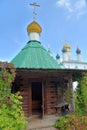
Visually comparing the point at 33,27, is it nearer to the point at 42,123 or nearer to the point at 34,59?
the point at 34,59

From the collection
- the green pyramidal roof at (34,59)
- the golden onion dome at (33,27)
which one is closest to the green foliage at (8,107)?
the green pyramidal roof at (34,59)

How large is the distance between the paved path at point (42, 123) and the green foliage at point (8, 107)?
5.59ft

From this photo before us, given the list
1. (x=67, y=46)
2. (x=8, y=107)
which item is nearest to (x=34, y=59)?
(x=8, y=107)

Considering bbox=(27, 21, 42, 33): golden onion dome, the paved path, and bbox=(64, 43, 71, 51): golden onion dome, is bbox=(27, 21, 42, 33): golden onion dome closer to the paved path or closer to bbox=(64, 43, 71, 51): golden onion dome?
the paved path

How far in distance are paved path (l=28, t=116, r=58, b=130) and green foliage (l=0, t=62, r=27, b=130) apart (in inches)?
67.0

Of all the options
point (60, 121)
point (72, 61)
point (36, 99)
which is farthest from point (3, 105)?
point (72, 61)

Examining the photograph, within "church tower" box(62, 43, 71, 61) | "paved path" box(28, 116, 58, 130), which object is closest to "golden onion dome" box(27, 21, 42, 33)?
"paved path" box(28, 116, 58, 130)

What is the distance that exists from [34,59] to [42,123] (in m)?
5.03

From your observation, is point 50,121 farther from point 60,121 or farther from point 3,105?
point 3,105

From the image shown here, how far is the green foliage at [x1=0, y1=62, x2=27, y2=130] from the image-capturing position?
880 centimetres

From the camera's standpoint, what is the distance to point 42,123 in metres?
11.4

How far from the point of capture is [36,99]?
18094 mm

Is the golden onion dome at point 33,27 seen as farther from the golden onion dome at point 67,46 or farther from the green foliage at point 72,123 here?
the golden onion dome at point 67,46

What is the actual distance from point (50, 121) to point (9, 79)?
379 cm
